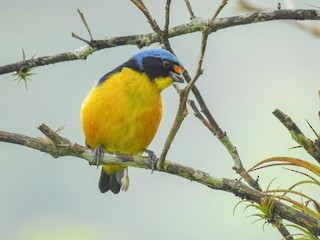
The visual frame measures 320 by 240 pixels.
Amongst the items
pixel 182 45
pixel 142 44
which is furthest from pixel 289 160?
pixel 182 45

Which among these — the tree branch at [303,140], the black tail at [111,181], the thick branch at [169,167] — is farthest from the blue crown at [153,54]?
the tree branch at [303,140]

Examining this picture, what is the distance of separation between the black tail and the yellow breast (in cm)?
86

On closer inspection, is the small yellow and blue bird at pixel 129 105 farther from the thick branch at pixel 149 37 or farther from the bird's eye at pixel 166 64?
the thick branch at pixel 149 37

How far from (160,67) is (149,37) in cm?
121

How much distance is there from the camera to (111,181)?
22.6ft

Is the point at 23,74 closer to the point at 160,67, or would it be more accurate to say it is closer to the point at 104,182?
the point at 160,67

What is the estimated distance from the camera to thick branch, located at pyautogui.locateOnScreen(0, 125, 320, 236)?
144 inches

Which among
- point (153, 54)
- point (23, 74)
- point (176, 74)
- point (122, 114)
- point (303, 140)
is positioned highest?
point (153, 54)

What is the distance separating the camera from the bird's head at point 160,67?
19.4 ft

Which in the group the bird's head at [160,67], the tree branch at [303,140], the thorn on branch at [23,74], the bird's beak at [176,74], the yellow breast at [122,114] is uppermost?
the bird's head at [160,67]

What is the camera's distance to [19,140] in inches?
160

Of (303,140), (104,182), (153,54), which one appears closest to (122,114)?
(153,54)

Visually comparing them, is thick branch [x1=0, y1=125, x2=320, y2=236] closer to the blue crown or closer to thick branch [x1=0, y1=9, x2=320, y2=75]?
thick branch [x1=0, y1=9, x2=320, y2=75]

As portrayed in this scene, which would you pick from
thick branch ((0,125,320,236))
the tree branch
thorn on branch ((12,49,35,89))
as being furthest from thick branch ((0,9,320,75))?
the tree branch
